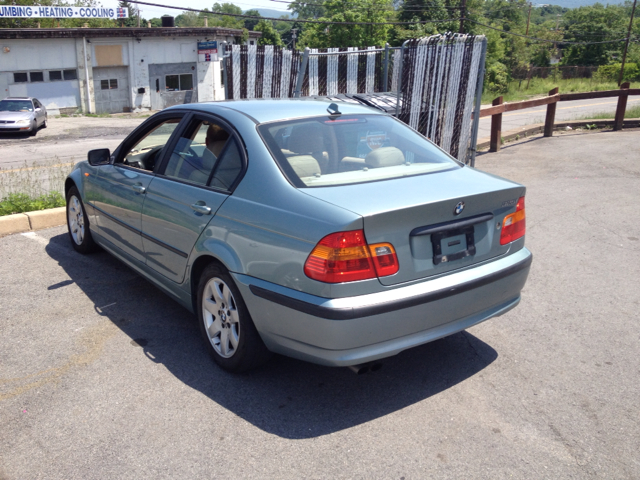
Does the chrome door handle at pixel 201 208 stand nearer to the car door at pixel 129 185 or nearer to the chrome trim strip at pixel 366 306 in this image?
the chrome trim strip at pixel 366 306

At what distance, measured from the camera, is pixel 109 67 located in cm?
3653

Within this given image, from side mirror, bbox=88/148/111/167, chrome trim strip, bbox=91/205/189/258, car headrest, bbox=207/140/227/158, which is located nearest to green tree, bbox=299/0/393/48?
side mirror, bbox=88/148/111/167

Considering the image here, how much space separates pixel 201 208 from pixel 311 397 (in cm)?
138

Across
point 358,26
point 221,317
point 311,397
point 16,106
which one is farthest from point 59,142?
point 358,26

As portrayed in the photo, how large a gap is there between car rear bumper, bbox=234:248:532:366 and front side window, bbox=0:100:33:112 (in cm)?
2237

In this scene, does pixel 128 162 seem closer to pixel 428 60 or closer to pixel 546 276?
pixel 546 276

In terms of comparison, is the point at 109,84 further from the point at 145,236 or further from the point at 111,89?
the point at 145,236

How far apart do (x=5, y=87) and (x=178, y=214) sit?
112 ft

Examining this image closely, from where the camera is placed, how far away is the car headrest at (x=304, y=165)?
12.0 ft

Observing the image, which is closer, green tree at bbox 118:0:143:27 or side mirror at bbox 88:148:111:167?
side mirror at bbox 88:148:111:167

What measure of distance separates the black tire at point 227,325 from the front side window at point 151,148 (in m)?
1.38

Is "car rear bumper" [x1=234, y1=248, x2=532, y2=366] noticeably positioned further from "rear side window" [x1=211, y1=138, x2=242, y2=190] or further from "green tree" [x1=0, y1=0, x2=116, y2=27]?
"green tree" [x1=0, y1=0, x2=116, y2=27]

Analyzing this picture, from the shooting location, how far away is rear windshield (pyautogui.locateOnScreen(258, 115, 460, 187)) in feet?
12.1

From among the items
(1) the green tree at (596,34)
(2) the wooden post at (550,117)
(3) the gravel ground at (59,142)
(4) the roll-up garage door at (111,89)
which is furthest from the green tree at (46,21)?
(1) the green tree at (596,34)
